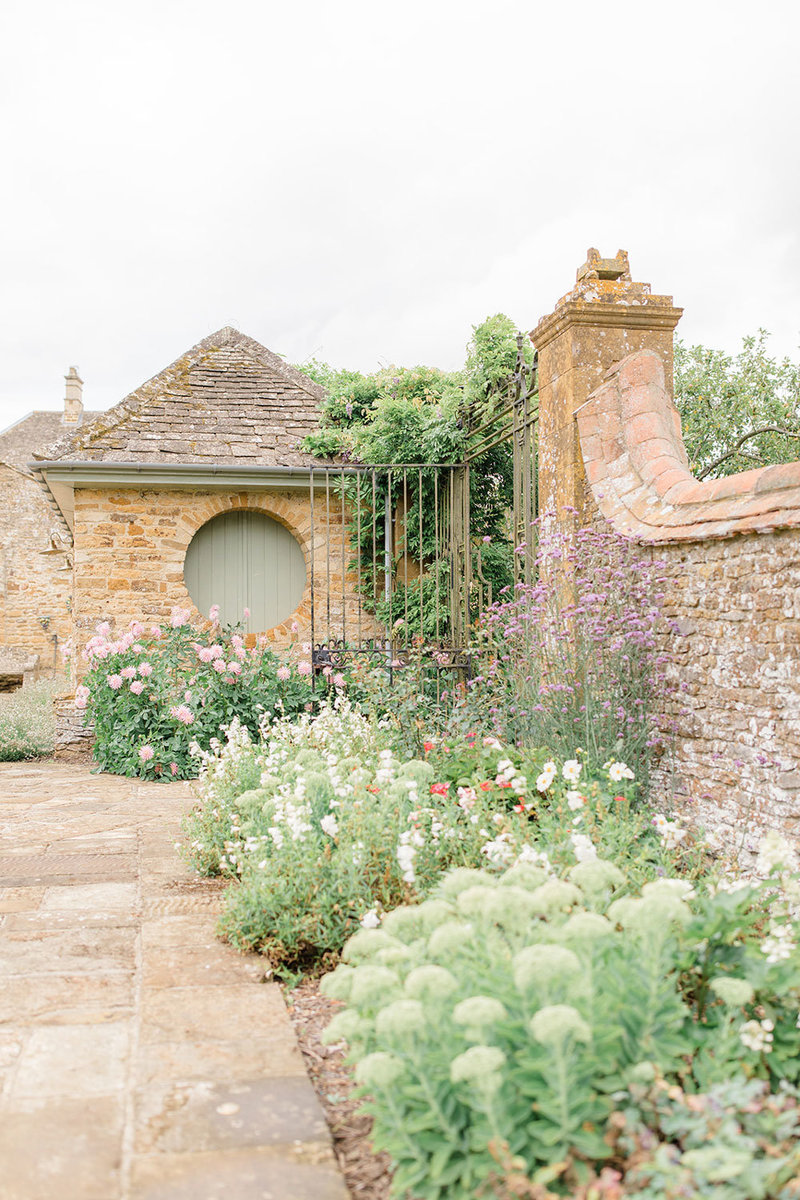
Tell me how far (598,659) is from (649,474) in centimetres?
105

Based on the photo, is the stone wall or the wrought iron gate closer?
the stone wall

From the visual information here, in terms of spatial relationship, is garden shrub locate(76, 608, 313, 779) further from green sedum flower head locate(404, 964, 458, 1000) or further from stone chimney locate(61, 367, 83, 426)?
stone chimney locate(61, 367, 83, 426)

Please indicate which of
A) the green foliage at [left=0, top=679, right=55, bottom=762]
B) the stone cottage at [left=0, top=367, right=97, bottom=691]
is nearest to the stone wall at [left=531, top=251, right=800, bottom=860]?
the green foliage at [left=0, top=679, right=55, bottom=762]

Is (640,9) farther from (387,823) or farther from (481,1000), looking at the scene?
(481,1000)

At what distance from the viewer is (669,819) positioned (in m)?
4.07

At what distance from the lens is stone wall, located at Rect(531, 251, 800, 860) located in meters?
3.50

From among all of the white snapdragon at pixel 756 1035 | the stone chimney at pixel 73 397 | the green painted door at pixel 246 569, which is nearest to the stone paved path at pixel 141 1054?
the white snapdragon at pixel 756 1035

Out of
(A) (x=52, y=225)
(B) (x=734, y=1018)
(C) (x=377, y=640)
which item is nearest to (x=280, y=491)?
(C) (x=377, y=640)

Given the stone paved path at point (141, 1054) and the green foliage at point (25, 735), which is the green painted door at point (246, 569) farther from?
the stone paved path at point (141, 1054)

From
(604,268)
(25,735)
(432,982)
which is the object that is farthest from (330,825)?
(25,735)

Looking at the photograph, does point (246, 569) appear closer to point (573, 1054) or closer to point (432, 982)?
point (432, 982)

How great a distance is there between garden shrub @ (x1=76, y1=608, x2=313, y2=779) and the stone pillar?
127 inches

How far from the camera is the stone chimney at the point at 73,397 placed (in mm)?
23766

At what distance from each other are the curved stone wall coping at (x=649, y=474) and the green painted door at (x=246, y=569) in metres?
4.86
